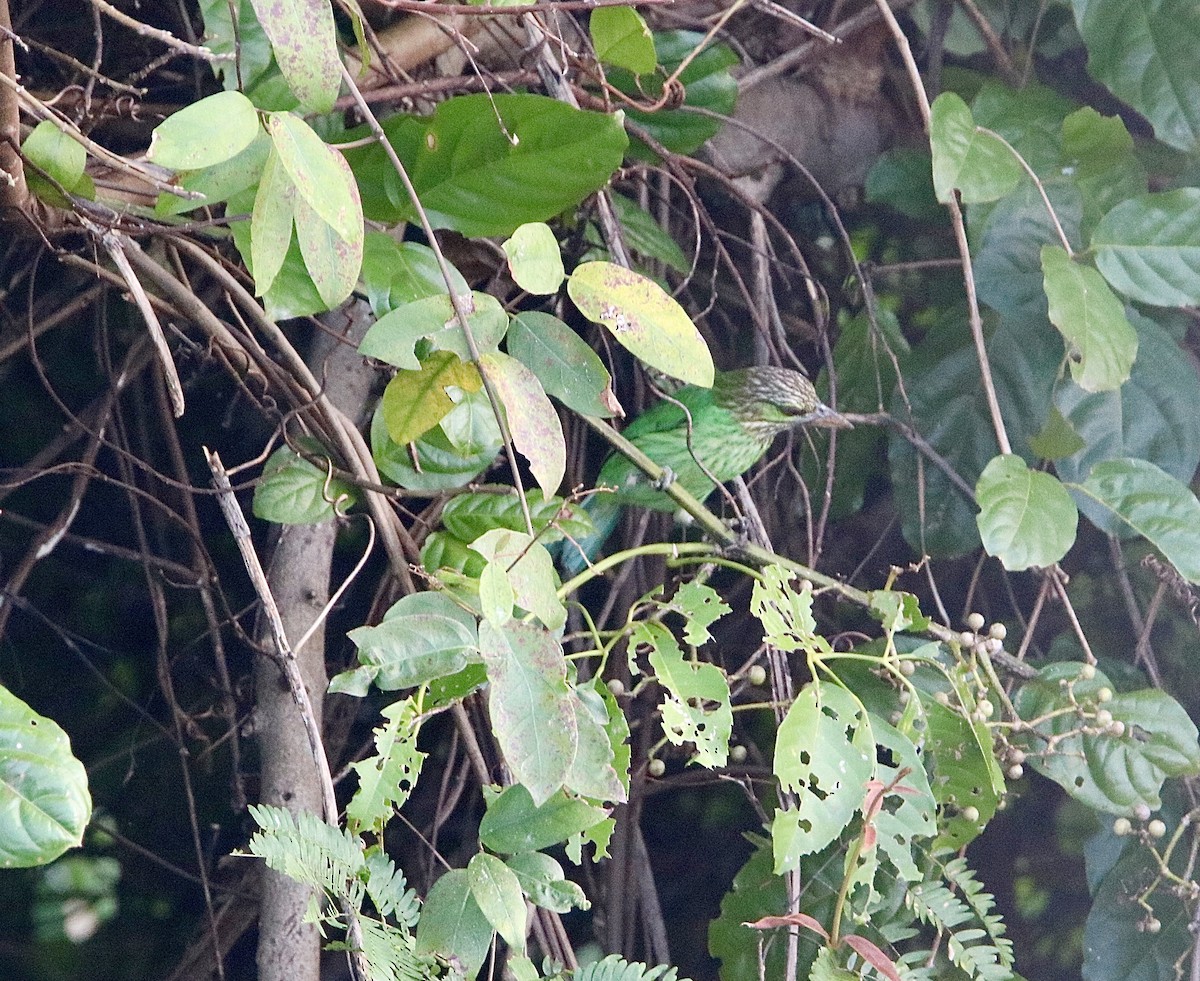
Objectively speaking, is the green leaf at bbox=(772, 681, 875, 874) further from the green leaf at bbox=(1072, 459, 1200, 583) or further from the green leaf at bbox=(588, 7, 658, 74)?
the green leaf at bbox=(588, 7, 658, 74)

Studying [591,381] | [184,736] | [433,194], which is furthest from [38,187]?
[184,736]

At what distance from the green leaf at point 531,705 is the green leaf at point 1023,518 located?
79cm

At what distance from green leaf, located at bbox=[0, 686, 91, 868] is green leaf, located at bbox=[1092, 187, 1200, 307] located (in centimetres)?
154

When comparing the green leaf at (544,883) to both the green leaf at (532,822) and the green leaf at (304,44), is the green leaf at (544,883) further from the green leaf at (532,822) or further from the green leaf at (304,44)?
the green leaf at (304,44)

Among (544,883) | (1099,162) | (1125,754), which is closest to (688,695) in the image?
(544,883)

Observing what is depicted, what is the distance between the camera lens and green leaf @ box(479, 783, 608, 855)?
108cm

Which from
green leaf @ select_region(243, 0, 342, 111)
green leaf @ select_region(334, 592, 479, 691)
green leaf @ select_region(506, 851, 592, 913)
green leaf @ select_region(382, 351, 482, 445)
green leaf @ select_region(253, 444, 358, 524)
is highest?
green leaf @ select_region(243, 0, 342, 111)

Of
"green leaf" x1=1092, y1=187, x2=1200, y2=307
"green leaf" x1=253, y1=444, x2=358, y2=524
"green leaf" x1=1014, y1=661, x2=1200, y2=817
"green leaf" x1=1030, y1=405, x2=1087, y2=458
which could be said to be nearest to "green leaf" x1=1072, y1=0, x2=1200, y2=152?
"green leaf" x1=1092, y1=187, x2=1200, y2=307

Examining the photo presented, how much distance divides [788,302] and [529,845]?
146 centimetres

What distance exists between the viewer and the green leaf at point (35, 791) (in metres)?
0.79

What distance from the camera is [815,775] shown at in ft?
3.82

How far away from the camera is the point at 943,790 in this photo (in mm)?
1407

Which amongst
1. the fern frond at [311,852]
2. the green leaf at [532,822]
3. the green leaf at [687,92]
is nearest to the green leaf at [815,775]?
the green leaf at [532,822]

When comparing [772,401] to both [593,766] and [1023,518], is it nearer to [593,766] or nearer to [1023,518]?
[1023,518]
